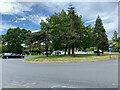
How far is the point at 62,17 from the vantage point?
2755cm

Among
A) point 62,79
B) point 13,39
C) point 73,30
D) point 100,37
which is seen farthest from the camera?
point 13,39

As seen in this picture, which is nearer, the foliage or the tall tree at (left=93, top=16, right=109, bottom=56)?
the tall tree at (left=93, top=16, right=109, bottom=56)

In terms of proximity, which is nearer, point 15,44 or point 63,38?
point 63,38

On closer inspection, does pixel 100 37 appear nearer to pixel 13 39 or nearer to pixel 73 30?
pixel 73 30

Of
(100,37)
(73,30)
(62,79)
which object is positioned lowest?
(62,79)

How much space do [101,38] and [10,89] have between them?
2915 cm

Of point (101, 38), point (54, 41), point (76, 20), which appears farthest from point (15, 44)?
point (101, 38)

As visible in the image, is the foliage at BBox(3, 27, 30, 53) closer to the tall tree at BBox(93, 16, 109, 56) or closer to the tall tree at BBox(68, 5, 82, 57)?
the tall tree at BBox(68, 5, 82, 57)

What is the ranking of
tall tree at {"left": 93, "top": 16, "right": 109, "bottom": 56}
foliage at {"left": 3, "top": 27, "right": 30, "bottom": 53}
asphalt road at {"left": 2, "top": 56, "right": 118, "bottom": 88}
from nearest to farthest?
asphalt road at {"left": 2, "top": 56, "right": 118, "bottom": 88}, tall tree at {"left": 93, "top": 16, "right": 109, "bottom": 56}, foliage at {"left": 3, "top": 27, "right": 30, "bottom": 53}

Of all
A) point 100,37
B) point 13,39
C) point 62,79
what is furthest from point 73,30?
point 13,39

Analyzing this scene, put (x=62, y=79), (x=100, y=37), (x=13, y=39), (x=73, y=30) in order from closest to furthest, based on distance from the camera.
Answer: (x=62, y=79) → (x=73, y=30) → (x=100, y=37) → (x=13, y=39)

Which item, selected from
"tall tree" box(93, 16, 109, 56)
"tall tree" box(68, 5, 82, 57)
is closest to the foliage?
"tall tree" box(68, 5, 82, 57)

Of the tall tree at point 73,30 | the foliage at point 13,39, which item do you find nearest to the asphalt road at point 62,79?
the tall tree at point 73,30

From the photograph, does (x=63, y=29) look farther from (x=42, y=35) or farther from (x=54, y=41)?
(x=42, y=35)
